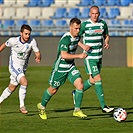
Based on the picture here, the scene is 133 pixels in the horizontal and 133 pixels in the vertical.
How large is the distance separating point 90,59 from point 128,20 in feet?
60.2

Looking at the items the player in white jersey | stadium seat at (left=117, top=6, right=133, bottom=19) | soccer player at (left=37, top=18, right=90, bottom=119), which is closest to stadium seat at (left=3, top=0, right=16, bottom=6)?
stadium seat at (left=117, top=6, right=133, bottom=19)

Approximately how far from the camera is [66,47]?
11125mm

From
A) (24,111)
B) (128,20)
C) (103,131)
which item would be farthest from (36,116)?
(128,20)

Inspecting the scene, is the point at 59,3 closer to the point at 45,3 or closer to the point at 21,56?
the point at 45,3

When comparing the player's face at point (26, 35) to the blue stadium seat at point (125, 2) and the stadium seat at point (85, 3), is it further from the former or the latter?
the blue stadium seat at point (125, 2)

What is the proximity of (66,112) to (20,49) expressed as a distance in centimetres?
156

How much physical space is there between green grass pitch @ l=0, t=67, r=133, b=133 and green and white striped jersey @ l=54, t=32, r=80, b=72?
93cm

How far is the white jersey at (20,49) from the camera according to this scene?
1199 centimetres

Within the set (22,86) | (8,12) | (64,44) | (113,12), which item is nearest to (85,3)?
(113,12)

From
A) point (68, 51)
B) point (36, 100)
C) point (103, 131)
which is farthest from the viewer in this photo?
point (36, 100)

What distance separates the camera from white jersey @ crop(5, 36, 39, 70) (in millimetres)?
11992

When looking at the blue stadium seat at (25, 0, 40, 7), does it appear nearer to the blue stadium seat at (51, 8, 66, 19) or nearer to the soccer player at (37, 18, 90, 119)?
the blue stadium seat at (51, 8, 66, 19)

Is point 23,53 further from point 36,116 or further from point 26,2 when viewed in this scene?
point 26,2

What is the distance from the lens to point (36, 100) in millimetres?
14734
